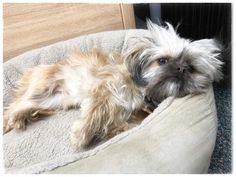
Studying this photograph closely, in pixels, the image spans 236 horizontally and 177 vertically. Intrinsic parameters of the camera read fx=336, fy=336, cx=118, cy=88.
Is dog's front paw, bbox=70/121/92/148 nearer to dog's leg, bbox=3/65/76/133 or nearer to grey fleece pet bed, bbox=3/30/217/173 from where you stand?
grey fleece pet bed, bbox=3/30/217/173

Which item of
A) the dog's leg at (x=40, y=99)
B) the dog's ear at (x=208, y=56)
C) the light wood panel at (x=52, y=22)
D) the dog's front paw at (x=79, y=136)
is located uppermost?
the light wood panel at (x=52, y=22)

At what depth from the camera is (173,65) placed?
164 cm

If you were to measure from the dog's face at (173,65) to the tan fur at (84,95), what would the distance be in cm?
10

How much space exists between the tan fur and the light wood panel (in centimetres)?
35

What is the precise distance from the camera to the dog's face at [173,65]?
164 centimetres

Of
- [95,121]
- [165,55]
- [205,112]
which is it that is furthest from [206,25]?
[95,121]

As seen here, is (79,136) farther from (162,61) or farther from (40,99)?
(162,61)

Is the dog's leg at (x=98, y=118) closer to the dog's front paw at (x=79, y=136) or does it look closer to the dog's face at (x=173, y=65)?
the dog's front paw at (x=79, y=136)

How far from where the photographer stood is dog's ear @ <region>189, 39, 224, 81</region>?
1721mm

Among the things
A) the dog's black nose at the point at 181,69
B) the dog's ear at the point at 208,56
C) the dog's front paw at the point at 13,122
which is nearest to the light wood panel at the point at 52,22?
the dog's front paw at the point at 13,122

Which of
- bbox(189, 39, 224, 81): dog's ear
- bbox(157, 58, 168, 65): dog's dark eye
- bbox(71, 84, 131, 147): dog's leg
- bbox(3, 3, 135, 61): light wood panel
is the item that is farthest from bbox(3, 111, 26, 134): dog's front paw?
bbox(189, 39, 224, 81): dog's ear

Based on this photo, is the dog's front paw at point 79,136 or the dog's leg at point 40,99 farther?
the dog's leg at point 40,99

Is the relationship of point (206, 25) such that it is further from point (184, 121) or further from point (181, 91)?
point (184, 121)

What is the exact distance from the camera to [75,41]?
90.2 inches
